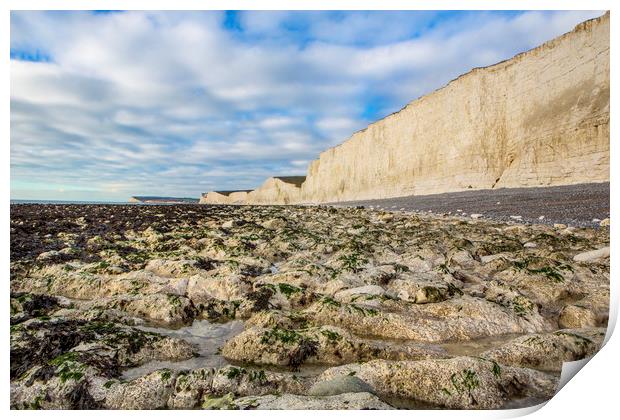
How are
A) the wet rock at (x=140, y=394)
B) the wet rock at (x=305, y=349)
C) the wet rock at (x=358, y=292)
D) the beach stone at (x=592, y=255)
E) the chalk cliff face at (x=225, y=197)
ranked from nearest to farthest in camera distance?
the wet rock at (x=140, y=394) < the wet rock at (x=305, y=349) < the wet rock at (x=358, y=292) < the beach stone at (x=592, y=255) < the chalk cliff face at (x=225, y=197)

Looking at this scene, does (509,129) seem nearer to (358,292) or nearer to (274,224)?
(274,224)

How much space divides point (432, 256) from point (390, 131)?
42.6 meters

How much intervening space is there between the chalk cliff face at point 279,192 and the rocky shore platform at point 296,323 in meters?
74.7

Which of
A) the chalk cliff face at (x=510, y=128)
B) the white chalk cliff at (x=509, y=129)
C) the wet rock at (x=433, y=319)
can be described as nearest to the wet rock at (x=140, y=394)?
the wet rock at (x=433, y=319)

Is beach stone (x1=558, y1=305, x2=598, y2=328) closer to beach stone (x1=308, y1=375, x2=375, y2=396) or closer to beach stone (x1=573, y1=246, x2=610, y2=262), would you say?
beach stone (x1=573, y1=246, x2=610, y2=262)

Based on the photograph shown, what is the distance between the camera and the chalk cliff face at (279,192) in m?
84.9

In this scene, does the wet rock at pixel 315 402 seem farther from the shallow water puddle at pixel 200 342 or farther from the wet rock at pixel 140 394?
the shallow water puddle at pixel 200 342

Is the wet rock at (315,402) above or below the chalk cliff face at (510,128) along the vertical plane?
below

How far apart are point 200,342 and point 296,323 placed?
121 cm

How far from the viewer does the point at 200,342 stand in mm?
4129

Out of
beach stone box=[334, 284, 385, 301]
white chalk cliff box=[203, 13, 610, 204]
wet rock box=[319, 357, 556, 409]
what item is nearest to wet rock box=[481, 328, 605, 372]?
wet rock box=[319, 357, 556, 409]
